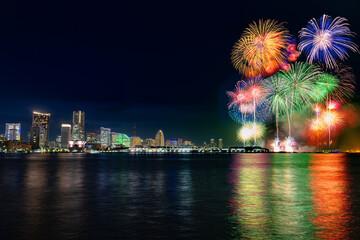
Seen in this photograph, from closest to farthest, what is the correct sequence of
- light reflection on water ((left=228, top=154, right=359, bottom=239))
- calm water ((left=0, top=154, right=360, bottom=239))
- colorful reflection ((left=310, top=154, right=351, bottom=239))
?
1. light reflection on water ((left=228, top=154, right=359, bottom=239))
2. colorful reflection ((left=310, top=154, right=351, bottom=239))
3. calm water ((left=0, top=154, right=360, bottom=239))

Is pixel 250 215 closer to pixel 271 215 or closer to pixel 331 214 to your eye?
pixel 271 215

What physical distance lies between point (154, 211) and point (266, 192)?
12049 millimetres

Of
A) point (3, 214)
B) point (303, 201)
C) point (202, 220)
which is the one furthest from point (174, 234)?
point (303, 201)

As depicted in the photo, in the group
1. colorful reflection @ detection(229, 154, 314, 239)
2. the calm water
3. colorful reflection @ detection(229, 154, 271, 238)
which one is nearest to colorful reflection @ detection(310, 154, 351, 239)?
the calm water

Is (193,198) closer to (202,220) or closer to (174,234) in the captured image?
(202,220)

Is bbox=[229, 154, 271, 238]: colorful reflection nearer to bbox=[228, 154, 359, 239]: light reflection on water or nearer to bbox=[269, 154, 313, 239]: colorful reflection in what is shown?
bbox=[228, 154, 359, 239]: light reflection on water

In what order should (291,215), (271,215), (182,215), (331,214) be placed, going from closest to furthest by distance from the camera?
(271,215) < (291,215) < (331,214) < (182,215)

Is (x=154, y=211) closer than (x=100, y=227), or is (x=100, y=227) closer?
(x=100, y=227)

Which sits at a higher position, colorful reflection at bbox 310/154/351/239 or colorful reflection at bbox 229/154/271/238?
colorful reflection at bbox 310/154/351/239

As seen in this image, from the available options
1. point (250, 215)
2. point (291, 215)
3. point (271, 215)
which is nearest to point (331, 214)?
point (291, 215)

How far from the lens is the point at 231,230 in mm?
15305

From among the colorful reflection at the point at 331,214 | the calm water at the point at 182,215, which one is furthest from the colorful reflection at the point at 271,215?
the colorful reflection at the point at 331,214

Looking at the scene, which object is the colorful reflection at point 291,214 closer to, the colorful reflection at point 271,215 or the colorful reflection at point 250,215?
the colorful reflection at point 271,215

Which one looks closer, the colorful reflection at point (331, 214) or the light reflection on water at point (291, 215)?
the light reflection on water at point (291, 215)
